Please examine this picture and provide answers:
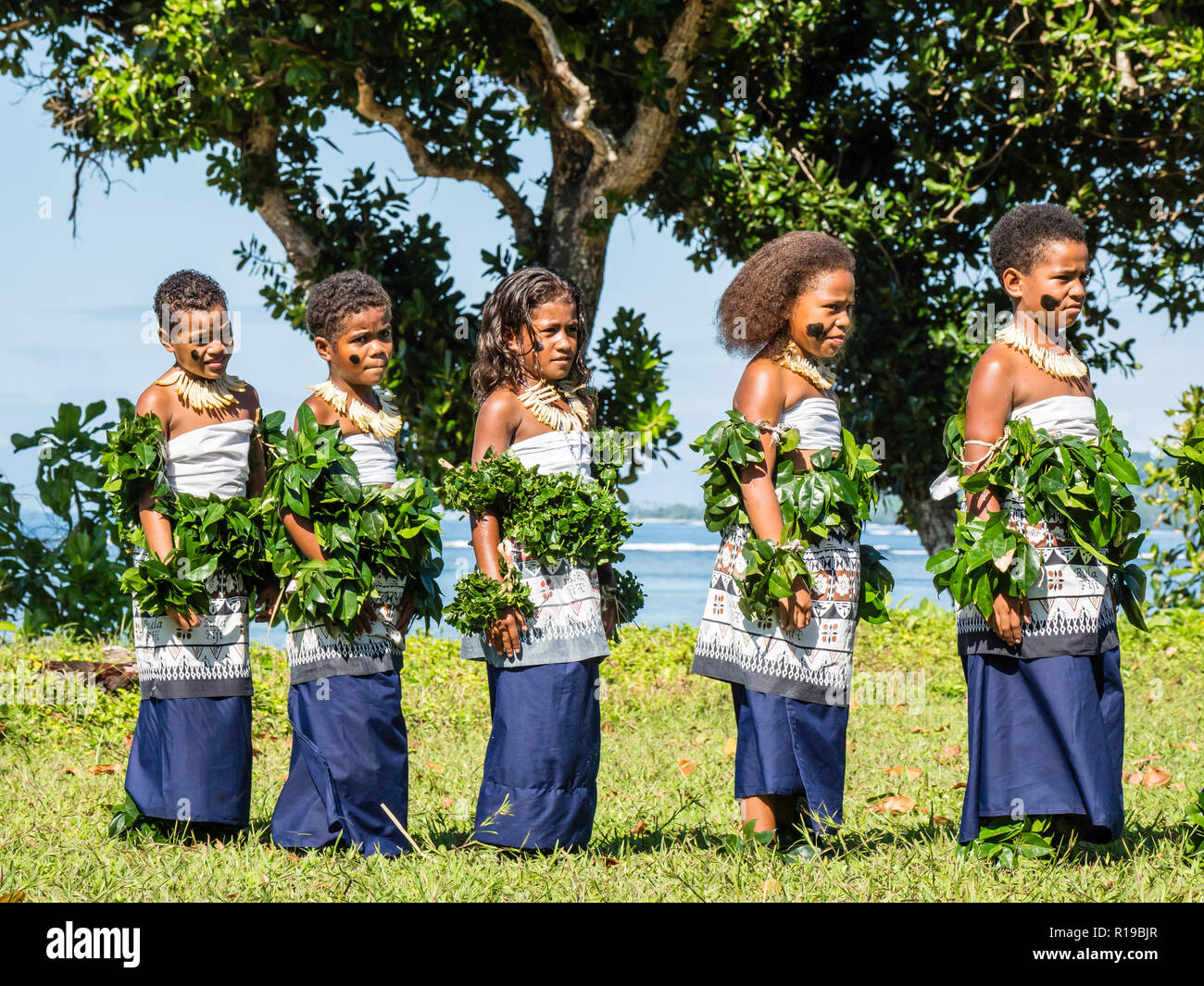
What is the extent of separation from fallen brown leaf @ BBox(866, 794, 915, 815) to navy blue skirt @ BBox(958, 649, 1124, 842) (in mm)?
1136

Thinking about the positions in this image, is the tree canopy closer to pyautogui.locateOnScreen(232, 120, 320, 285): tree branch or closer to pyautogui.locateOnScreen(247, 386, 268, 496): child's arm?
pyautogui.locateOnScreen(232, 120, 320, 285): tree branch

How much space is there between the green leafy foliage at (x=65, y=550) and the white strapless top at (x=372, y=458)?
4.55 m

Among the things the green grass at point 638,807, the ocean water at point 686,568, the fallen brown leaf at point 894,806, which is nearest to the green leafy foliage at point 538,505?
the green grass at point 638,807

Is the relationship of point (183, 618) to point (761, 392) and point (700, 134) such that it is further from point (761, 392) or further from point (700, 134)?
point (700, 134)

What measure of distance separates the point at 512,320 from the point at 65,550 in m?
5.44

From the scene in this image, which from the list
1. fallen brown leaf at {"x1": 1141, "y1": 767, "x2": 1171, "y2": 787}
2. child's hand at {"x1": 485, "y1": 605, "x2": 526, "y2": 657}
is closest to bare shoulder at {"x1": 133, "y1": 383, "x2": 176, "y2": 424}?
child's hand at {"x1": 485, "y1": 605, "x2": 526, "y2": 657}

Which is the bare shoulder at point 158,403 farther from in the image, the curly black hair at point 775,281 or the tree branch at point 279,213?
the tree branch at point 279,213

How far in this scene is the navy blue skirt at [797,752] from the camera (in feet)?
12.8

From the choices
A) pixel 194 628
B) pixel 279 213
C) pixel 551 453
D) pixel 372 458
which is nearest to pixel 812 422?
pixel 551 453
